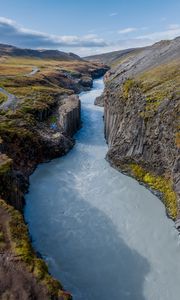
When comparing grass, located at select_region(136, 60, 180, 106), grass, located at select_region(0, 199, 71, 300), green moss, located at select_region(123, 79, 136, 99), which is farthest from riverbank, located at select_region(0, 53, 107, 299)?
grass, located at select_region(136, 60, 180, 106)

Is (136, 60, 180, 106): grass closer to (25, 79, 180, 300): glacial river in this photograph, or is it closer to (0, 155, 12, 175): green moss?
(25, 79, 180, 300): glacial river

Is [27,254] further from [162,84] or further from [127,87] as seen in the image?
[127,87]

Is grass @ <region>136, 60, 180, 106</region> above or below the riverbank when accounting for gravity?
above

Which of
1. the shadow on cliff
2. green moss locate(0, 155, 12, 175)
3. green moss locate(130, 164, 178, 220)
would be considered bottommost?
the shadow on cliff

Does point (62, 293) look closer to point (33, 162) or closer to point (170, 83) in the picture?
point (33, 162)

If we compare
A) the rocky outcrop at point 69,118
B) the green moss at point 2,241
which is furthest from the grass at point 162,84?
the green moss at point 2,241

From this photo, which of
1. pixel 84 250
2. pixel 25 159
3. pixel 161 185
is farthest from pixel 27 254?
pixel 25 159
